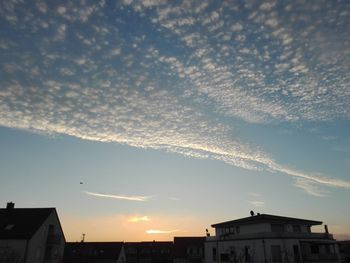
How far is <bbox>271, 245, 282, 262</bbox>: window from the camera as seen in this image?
41025 millimetres

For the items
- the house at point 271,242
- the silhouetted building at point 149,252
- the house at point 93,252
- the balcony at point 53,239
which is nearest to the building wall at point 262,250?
the house at point 271,242

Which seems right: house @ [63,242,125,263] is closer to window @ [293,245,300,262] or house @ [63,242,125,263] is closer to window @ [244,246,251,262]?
window @ [244,246,251,262]

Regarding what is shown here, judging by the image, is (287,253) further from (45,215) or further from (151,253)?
(151,253)

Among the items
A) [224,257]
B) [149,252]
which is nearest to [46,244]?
[224,257]

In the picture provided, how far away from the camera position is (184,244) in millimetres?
81938

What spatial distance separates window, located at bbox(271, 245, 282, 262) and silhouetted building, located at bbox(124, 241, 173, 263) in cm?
5089

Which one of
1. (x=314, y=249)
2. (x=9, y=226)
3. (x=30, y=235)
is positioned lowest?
(x=314, y=249)

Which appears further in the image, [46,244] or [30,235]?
[46,244]

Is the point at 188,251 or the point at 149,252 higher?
the point at 149,252

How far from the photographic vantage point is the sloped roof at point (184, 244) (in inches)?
3141

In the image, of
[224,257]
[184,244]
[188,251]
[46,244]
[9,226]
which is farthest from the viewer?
[184,244]

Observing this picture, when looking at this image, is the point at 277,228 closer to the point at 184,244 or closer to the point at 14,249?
the point at 14,249

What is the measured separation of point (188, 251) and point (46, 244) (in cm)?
4073

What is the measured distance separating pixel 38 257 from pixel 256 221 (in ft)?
104
